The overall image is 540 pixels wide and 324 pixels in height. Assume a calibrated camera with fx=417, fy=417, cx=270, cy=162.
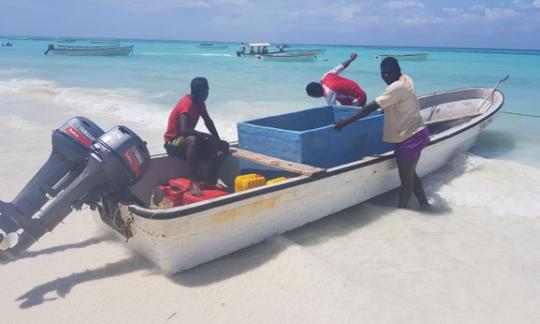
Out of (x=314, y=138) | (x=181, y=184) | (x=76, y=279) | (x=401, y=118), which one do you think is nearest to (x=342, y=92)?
(x=401, y=118)

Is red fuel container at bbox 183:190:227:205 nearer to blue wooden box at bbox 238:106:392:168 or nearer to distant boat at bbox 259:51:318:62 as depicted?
blue wooden box at bbox 238:106:392:168

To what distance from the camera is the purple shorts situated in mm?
4754

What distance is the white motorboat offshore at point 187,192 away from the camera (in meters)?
3.31

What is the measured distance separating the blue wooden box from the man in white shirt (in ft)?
1.03

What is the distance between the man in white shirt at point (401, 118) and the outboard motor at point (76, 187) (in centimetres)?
218

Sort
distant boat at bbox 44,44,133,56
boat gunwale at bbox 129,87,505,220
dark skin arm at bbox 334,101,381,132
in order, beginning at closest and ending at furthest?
1. boat gunwale at bbox 129,87,505,220
2. dark skin arm at bbox 334,101,381,132
3. distant boat at bbox 44,44,133,56

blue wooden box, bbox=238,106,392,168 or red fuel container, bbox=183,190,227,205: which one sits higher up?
blue wooden box, bbox=238,106,392,168

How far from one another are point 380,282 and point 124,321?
2.07m

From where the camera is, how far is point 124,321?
299 centimetres

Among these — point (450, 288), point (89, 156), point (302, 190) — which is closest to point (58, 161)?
point (89, 156)

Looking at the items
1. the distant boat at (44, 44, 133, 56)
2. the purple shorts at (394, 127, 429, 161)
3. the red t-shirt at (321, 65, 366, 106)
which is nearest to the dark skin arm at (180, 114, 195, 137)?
the purple shorts at (394, 127, 429, 161)

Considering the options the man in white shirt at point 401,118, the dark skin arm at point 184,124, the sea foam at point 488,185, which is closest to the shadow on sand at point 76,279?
the dark skin arm at point 184,124

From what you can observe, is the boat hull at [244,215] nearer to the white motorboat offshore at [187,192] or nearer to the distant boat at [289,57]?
the white motorboat offshore at [187,192]

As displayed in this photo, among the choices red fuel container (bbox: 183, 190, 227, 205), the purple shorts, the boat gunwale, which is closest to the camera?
the boat gunwale
